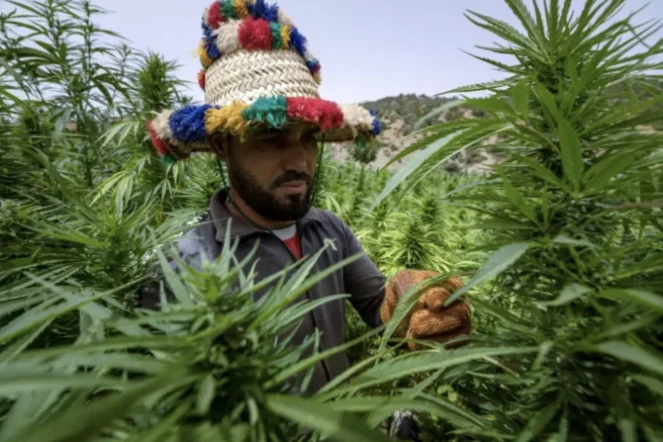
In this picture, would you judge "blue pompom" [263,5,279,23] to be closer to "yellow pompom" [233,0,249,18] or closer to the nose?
"yellow pompom" [233,0,249,18]

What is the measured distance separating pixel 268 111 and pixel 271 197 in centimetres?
25

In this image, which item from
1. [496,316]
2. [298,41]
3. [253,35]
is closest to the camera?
[496,316]

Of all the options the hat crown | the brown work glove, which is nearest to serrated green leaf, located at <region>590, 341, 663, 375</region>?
the brown work glove

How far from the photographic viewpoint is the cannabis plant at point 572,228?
0.73 feet

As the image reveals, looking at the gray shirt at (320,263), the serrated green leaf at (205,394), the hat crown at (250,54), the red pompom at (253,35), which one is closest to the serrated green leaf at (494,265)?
the serrated green leaf at (205,394)

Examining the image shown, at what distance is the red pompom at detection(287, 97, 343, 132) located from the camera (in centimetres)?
82

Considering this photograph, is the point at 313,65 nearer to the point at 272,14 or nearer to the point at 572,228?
the point at 272,14

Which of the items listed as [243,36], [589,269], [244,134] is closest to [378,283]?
[244,134]

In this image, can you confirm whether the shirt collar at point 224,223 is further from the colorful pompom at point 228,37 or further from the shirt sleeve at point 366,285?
the colorful pompom at point 228,37

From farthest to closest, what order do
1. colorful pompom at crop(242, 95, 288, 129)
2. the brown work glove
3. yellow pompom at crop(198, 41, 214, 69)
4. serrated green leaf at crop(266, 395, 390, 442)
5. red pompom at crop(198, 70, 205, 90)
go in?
red pompom at crop(198, 70, 205, 90) < yellow pompom at crop(198, 41, 214, 69) < colorful pompom at crop(242, 95, 288, 129) < the brown work glove < serrated green leaf at crop(266, 395, 390, 442)

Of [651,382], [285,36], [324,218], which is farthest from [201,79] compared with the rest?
[651,382]

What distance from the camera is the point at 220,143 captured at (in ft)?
3.53

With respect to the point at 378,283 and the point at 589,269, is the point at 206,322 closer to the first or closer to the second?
the point at 589,269

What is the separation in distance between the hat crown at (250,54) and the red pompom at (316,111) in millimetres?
76
